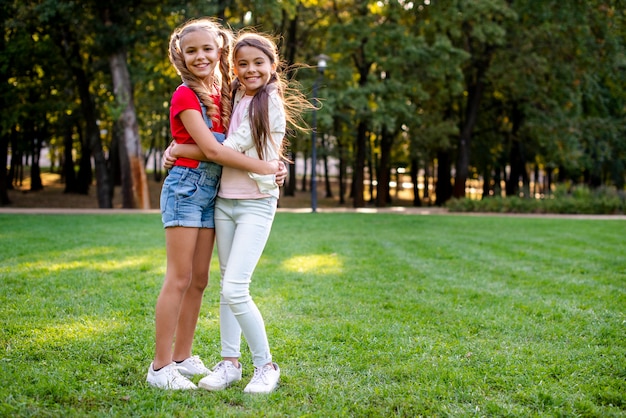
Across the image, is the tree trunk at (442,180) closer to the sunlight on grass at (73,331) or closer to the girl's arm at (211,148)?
the sunlight on grass at (73,331)

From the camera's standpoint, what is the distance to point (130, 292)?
618 centimetres

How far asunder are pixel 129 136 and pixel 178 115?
1735 cm

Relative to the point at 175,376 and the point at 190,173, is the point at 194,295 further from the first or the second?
the point at 190,173

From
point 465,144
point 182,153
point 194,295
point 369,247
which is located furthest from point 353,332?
point 465,144

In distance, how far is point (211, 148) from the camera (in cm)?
335

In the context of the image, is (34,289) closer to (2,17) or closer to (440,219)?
(440,219)

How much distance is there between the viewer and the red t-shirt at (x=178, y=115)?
340 cm

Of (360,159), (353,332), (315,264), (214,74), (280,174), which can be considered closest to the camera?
(280,174)

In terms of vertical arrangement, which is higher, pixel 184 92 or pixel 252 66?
pixel 252 66

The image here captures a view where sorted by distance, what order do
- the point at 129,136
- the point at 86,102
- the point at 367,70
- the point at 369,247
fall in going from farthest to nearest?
1. the point at 367,70
2. the point at 86,102
3. the point at 129,136
4. the point at 369,247

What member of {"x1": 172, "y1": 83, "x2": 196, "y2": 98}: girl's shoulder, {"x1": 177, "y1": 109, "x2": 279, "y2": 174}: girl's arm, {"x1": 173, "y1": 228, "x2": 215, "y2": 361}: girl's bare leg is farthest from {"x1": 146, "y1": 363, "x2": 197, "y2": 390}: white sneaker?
{"x1": 172, "y1": 83, "x2": 196, "y2": 98}: girl's shoulder

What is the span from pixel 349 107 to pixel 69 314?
20.2 metres

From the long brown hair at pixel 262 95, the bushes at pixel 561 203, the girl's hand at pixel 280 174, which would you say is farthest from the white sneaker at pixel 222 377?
the bushes at pixel 561 203

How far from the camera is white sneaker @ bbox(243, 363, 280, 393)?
3469mm
